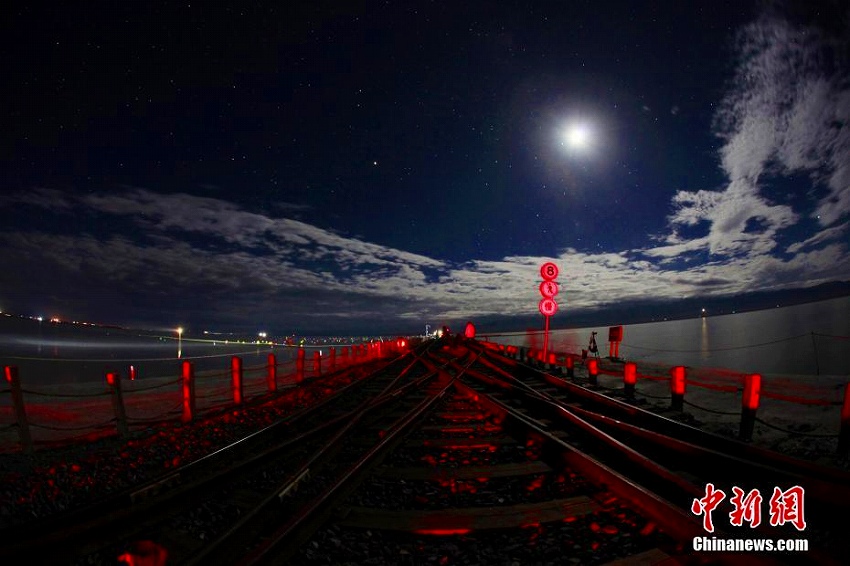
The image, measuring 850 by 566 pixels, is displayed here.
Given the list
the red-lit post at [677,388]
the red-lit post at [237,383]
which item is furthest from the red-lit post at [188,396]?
the red-lit post at [677,388]

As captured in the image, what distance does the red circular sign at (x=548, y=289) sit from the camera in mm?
15016

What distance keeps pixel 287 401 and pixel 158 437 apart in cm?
339

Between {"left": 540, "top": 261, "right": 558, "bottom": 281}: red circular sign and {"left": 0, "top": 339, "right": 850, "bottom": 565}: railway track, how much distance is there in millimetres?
9343

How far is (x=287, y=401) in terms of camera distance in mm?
10414

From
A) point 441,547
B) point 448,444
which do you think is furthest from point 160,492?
point 448,444

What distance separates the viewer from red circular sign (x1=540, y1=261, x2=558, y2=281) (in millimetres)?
15086

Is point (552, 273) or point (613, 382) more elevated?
point (552, 273)

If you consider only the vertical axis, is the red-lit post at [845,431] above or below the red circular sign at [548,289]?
below

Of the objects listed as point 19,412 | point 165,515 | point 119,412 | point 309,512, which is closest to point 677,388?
point 309,512

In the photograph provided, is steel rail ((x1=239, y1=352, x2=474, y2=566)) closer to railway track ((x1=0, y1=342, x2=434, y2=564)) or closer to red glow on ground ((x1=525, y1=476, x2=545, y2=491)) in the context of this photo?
railway track ((x1=0, y1=342, x2=434, y2=564))

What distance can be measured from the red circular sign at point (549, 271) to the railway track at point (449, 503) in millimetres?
9343

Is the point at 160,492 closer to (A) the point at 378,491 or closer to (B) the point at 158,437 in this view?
(A) the point at 378,491

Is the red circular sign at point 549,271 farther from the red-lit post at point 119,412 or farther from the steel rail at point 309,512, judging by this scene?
the red-lit post at point 119,412

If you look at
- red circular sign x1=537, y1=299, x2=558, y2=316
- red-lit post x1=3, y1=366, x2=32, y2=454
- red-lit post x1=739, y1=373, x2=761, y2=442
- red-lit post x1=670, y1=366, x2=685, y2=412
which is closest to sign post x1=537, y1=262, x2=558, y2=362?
red circular sign x1=537, y1=299, x2=558, y2=316
